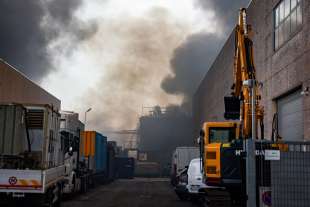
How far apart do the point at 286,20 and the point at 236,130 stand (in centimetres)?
960

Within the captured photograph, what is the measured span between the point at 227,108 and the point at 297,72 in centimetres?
725

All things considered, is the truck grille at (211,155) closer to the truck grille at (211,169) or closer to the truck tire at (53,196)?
the truck grille at (211,169)

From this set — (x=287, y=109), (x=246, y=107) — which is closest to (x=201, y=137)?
(x=246, y=107)

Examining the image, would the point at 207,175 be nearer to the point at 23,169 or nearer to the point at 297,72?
the point at 23,169

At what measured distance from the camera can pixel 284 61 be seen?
25.5m

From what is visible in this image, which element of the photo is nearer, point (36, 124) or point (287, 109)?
point (36, 124)

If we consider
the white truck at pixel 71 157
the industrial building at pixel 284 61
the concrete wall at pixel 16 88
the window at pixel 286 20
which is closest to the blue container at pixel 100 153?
the concrete wall at pixel 16 88

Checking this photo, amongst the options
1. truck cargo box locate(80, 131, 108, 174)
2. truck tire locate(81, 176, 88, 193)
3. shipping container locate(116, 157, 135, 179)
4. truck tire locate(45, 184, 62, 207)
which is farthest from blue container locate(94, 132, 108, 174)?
truck tire locate(45, 184, 62, 207)

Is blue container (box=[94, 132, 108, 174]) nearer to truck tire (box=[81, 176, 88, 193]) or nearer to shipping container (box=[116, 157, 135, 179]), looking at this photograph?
truck tire (box=[81, 176, 88, 193])

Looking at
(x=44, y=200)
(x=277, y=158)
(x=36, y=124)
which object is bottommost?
(x=44, y=200)

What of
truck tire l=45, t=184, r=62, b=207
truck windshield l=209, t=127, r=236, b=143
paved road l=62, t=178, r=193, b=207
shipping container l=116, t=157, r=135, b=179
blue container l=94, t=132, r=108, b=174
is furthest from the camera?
shipping container l=116, t=157, r=135, b=179

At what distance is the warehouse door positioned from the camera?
76.6 ft

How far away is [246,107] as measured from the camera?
1560 centimetres

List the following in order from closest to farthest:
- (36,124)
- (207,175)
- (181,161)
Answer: (207,175)
(36,124)
(181,161)
